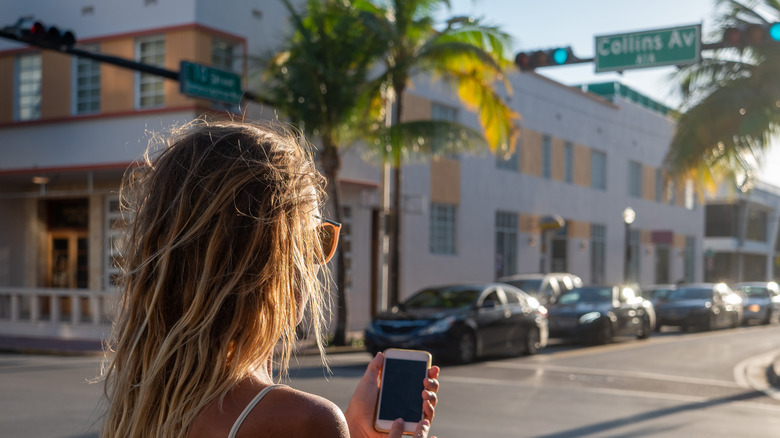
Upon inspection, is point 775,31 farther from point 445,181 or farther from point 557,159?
point 557,159

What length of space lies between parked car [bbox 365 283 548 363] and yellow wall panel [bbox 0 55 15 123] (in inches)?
459

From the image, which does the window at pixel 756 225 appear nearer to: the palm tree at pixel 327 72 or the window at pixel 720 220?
the window at pixel 720 220

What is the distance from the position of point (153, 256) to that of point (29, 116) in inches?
844

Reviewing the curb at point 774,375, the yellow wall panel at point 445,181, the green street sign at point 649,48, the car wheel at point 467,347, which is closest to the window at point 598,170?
the yellow wall panel at point 445,181

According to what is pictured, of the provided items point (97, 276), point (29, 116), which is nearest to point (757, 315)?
point (97, 276)

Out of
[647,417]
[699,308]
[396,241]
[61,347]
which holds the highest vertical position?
[396,241]

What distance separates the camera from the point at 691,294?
2703 centimetres

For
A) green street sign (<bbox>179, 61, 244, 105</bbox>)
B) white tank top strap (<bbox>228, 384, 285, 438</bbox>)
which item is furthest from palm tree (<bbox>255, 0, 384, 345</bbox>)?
white tank top strap (<bbox>228, 384, 285, 438</bbox>)

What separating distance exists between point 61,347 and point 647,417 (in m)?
11.6

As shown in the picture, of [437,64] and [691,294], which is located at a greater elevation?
[437,64]

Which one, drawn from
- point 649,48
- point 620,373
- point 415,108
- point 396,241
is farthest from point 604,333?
point 415,108

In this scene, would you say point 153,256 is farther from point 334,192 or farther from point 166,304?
point 334,192

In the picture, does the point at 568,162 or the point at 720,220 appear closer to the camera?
the point at 568,162

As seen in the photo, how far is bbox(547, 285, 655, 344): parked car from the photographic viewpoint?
19672 mm
